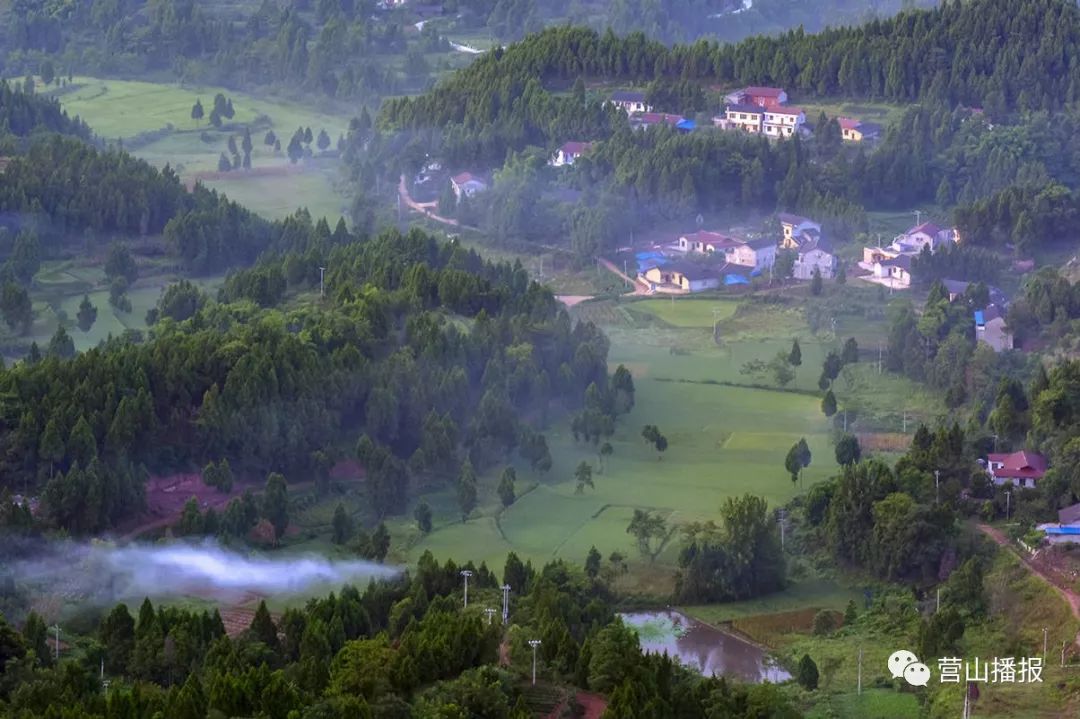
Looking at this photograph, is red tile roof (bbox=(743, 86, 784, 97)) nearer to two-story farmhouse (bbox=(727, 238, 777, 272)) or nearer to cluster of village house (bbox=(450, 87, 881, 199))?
cluster of village house (bbox=(450, 87, 881, 199))

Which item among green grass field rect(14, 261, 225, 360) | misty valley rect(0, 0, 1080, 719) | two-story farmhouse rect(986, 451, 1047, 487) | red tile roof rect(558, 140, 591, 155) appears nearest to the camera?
misty valley rect(0, 0, 1080, 719)

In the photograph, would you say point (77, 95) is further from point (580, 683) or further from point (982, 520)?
point (580, 683)

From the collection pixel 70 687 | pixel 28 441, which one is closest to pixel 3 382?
pixel 28 441

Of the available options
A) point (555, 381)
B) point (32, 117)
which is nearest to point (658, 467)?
point (555, 381)

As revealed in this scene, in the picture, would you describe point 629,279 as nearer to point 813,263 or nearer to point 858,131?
point 813,263

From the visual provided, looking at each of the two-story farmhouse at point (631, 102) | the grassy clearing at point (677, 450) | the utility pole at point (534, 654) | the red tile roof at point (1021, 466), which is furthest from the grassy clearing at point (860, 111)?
the utility pole at point (534, 654)

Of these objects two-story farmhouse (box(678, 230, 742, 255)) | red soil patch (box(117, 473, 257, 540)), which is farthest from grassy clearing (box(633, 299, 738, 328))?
red soil patch (box(117, 473, 257, 540))

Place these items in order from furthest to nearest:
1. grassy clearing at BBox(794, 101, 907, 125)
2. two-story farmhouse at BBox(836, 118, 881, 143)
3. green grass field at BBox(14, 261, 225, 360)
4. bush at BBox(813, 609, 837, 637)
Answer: grassy clearing at BBox(794, 101, 907, 125) → two-story farmhouse at BBox(836, 118, 881, 143) → green grass field at BBox(14, 261, 225, 360) → bush at BBox(813, 609, 837, 637)
